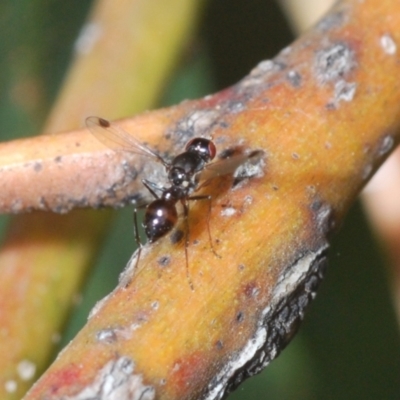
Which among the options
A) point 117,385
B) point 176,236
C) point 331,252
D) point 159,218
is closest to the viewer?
point 117,385

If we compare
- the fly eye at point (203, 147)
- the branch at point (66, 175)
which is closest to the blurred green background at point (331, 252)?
the branch at point (66, 175)

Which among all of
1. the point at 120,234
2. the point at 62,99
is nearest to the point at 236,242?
the point at 62,99

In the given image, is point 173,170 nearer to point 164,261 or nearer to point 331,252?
point 164,261

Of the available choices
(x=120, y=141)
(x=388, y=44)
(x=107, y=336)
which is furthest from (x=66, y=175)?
(x=388, y=44)

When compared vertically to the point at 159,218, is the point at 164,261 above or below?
below

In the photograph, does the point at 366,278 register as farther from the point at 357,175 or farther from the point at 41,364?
the point at 41,364

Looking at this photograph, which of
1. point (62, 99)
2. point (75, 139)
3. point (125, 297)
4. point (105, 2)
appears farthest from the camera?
point (105, 2)

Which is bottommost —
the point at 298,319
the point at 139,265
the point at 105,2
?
the point at 298,319

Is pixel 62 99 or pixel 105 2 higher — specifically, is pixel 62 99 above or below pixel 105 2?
below
